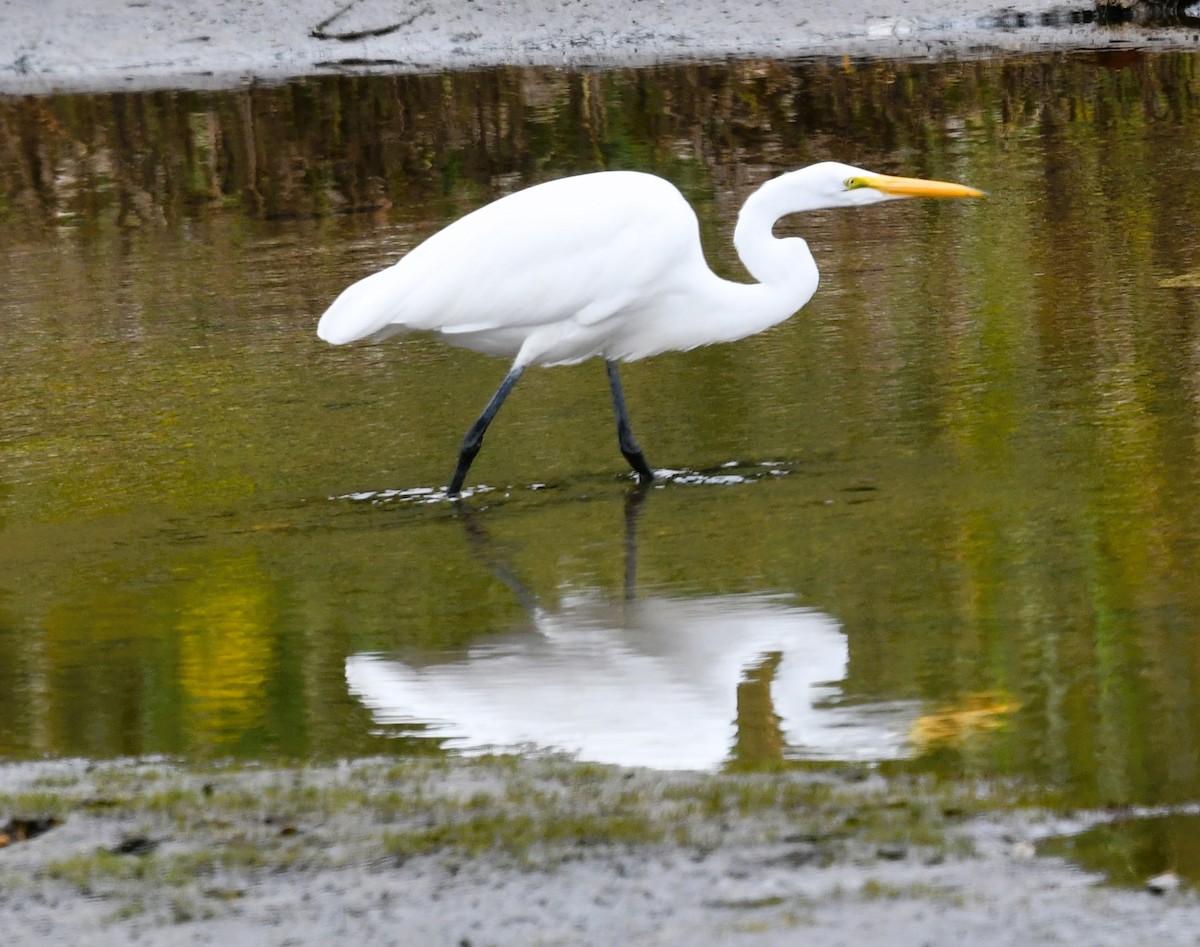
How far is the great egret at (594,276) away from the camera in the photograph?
235 inches

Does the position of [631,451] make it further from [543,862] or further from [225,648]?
[543,862]

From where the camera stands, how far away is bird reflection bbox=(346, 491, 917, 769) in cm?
372

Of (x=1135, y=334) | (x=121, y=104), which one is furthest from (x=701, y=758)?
(x=121, y=104)

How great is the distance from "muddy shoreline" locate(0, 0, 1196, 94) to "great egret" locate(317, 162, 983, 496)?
31.4ft

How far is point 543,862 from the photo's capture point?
3.17 metres

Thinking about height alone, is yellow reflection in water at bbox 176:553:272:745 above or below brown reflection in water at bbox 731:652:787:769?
above

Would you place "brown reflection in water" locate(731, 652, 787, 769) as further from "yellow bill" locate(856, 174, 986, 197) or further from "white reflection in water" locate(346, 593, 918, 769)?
"yellow bill" locate(856, 174, 986, 197)

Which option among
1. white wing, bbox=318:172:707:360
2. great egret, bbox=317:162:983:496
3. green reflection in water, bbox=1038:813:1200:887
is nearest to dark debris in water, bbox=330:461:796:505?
great egret, bbox=317:162:983:496

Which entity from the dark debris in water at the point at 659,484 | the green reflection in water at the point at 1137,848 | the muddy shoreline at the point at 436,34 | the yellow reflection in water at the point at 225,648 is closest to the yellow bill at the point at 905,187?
the dark debris in water at the point at 659,484

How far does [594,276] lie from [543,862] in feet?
10.0

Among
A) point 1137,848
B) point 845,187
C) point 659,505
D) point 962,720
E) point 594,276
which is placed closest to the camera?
point 1137,848

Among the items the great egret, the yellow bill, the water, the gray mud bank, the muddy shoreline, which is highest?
the muddy shoreline

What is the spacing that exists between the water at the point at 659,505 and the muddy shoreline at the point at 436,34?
4.80 m

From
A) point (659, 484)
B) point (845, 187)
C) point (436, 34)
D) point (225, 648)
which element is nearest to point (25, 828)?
point (225, 648)
